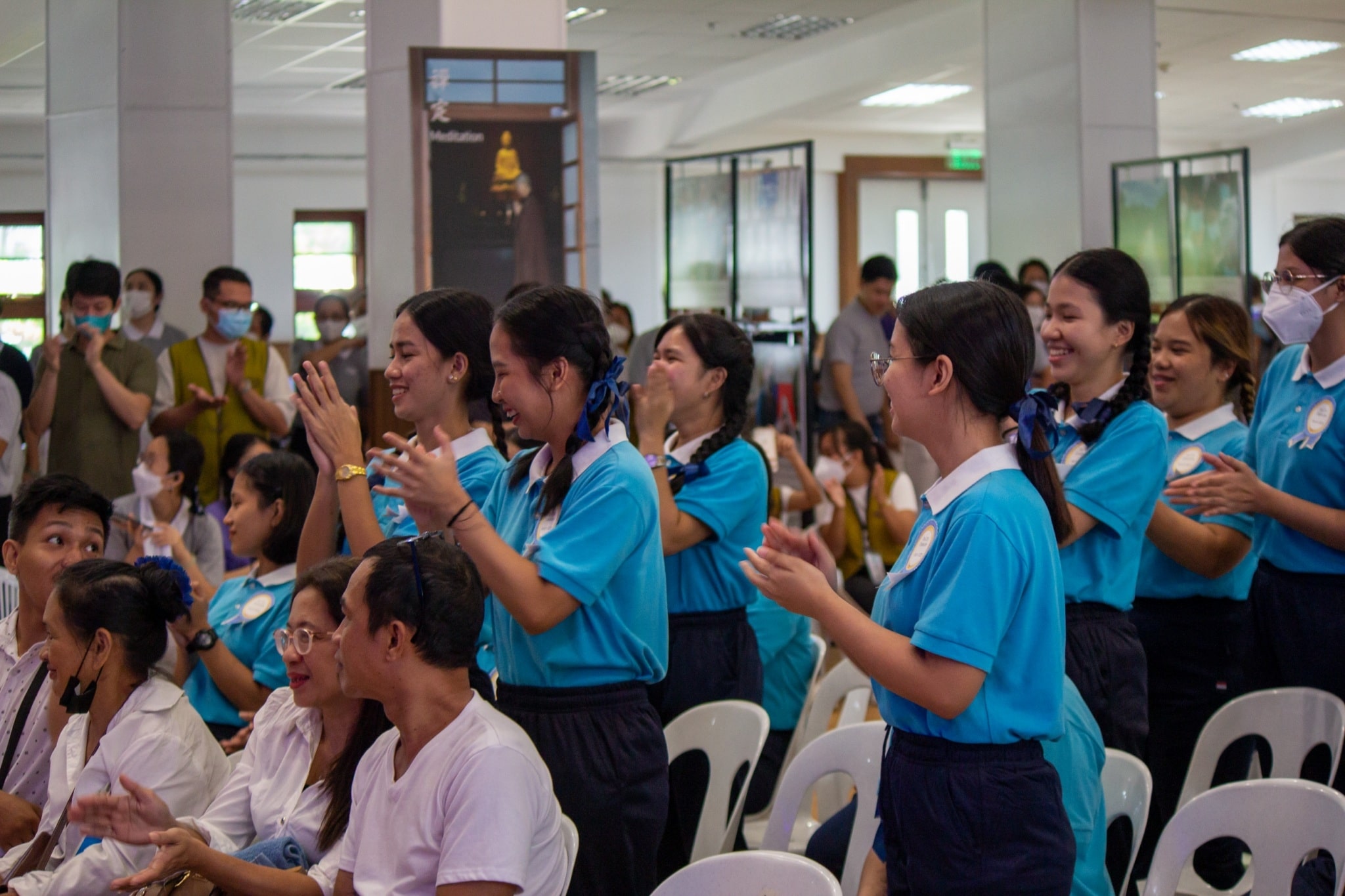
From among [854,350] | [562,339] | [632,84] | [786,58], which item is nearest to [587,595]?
[562,339]

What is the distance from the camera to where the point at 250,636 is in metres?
3.08

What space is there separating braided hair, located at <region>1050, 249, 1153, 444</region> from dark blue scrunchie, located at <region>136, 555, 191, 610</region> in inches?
67.6

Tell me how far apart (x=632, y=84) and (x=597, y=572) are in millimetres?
10899

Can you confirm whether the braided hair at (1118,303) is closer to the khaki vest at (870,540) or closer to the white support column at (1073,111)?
the khaki vest at (870,540)

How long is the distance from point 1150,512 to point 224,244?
549cm

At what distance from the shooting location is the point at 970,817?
1689mm

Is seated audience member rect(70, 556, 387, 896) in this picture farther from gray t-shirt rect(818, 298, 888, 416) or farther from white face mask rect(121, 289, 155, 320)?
gray t-shirt rect(818, 298, 888, 416)

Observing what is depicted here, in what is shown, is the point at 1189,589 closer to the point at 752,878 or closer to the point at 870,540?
the point at 752,878

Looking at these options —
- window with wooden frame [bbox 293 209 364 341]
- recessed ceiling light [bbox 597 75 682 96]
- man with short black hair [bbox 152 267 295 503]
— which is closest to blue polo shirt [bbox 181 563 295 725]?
man with short black hair [bbox 152 267 295 503]

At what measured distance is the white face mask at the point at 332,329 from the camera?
686 cm

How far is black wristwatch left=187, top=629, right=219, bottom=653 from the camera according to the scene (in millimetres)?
2887

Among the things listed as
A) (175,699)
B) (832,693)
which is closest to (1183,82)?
(832,693)

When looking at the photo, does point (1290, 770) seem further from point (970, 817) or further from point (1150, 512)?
point (970, 817)

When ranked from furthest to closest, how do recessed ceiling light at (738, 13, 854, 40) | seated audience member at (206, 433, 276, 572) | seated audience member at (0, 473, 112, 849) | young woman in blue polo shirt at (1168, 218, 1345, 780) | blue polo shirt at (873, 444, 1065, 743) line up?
recessed ceiling light at (738, 13, 854, 40) < seated audience member at (206, 433, 276, 572) < young woman in blue polo shirt at (1168, 218, 1345, 780) < seated audience member at (0, 473, 112, 849) < blue polo shirt at (873, 444, 1065, 743)
